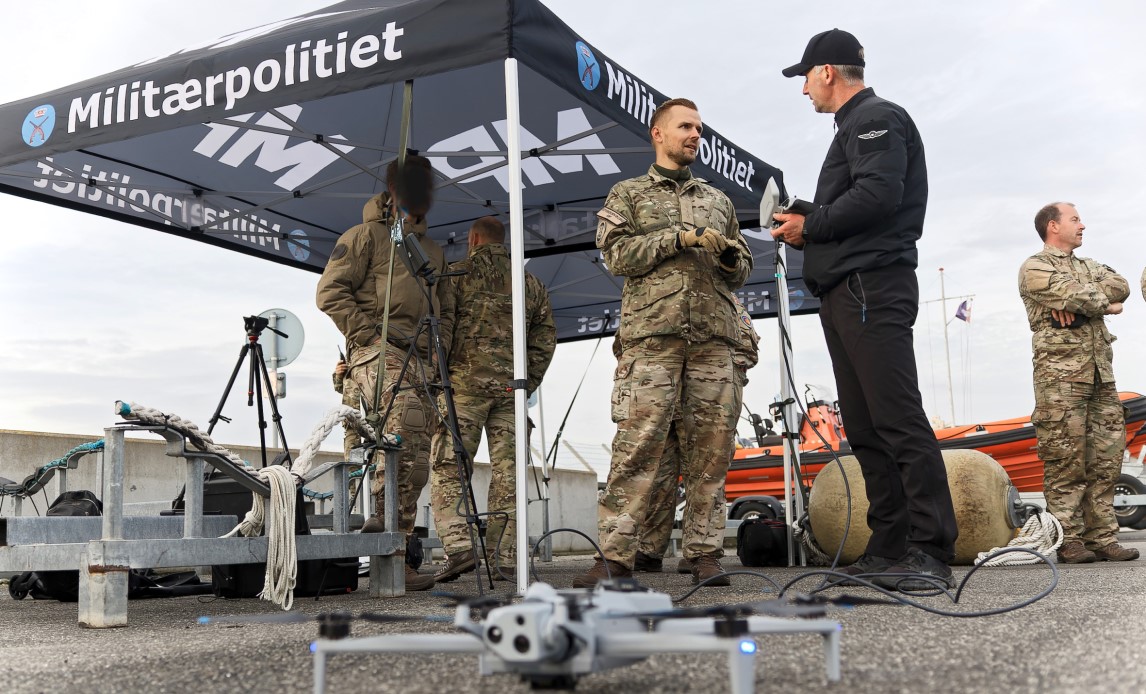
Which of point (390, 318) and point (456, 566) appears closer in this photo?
point (390, 318)

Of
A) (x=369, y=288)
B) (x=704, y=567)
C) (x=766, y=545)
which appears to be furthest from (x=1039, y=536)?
(x=369, y=288)

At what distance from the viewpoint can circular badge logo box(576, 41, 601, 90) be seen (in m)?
3.71

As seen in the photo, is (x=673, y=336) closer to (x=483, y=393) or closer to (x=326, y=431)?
(x=326, y=431)

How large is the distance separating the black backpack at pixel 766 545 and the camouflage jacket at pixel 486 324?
5.48ft

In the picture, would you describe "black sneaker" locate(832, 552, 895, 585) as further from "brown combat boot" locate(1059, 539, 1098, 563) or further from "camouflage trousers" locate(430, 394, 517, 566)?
"brown combat boot" locate(1059, 539, 1098, 563)

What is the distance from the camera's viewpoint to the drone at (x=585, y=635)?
1.20m

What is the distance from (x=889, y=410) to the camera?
10.2ft

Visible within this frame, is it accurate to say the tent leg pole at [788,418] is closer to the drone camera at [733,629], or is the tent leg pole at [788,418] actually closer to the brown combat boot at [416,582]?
the brown combat boot at [416,582]

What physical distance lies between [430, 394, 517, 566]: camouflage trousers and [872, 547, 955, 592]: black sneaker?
2291mm

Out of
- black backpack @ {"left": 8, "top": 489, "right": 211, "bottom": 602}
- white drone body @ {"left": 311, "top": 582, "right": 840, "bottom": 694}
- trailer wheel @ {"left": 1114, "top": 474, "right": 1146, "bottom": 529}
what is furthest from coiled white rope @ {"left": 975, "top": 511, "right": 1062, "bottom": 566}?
trailer wheel @ {"left": 1114, "top": 474, "right": 1146, "bottom": 529}

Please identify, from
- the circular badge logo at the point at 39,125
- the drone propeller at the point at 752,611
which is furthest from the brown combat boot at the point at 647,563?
the drone propeller at the point at 752,611

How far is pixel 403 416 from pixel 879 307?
2.10 m

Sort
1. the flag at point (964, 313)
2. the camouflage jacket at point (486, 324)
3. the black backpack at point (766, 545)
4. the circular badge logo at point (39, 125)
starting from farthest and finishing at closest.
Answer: the flag at point (964, 313) → the black backpack at point (766, 545) → the camouflage jacket at point (486, 324) → the circular badge logo at point (39, 125)

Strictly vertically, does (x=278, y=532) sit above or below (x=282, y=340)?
below
